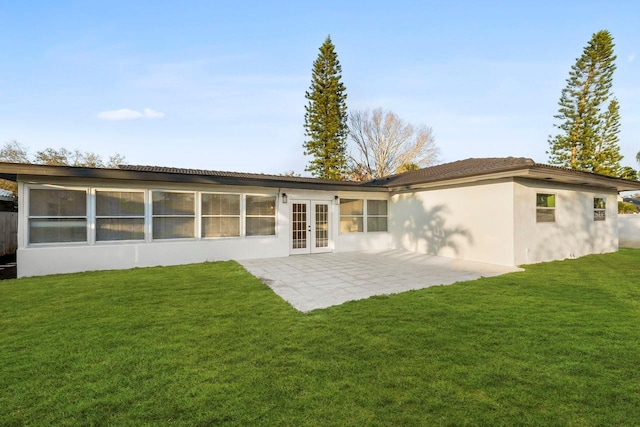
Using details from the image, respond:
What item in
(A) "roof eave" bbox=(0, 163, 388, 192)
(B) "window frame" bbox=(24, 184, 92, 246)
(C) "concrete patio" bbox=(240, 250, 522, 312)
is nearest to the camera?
(C) "concrete patio" bbox=(240, 250, 522, 312)

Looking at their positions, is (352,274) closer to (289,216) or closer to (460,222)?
(289,216)

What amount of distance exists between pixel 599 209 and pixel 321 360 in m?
12.2

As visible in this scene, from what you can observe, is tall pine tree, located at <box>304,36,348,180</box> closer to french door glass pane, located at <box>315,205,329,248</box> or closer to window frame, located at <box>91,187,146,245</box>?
french door glass pane, located at <box>315,205,329,248</box>

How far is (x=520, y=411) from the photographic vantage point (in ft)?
6.31

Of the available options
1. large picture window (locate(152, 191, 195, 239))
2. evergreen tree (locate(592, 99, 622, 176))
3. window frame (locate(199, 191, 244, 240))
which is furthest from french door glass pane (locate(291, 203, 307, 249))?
evergreen tree (locate(592, 99, 622, 176))

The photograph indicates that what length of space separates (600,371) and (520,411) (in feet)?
3.48

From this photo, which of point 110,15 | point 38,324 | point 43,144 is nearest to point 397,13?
point 110,15

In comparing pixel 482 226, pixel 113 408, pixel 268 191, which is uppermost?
pixel 268 191

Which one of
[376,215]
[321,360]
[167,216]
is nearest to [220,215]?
[167,216]

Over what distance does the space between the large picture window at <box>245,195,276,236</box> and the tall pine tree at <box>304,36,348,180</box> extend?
12.3 meters

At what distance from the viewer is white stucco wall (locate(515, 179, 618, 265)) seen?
7629 millimetres

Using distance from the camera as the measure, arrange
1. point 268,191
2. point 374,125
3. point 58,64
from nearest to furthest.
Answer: point 268,191
point 58,64
point 374,125

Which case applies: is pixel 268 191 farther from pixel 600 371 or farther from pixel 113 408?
pixel 600 371

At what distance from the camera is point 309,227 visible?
9.80 m
